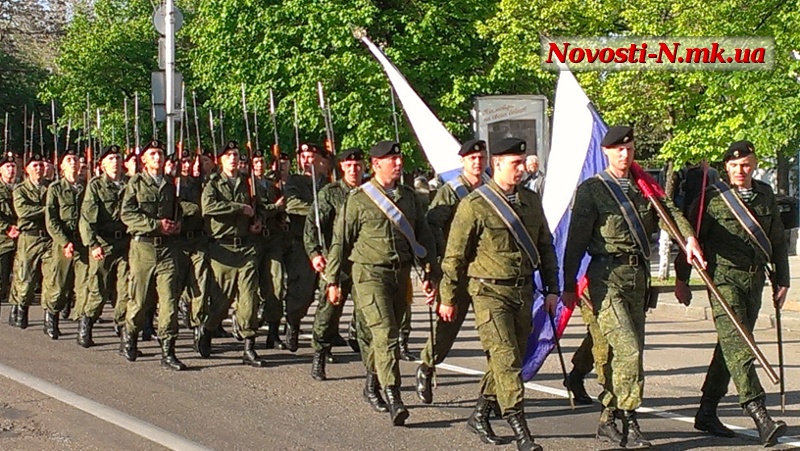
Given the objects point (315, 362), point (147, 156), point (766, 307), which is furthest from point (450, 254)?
point (766, 307)

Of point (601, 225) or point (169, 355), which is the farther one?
point (169, 355)

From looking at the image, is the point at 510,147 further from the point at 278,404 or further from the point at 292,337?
the point at 292,337

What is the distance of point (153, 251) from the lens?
33.7 ft

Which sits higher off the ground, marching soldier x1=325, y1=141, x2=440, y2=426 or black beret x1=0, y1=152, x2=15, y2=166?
black beret x1=0, y1=152, x2=15, y2=166

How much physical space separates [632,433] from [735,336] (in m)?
0.90

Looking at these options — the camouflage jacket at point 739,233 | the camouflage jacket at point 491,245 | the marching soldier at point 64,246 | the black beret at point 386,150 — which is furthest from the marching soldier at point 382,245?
the marching soldier at point 64,246

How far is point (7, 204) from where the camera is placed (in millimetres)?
13961

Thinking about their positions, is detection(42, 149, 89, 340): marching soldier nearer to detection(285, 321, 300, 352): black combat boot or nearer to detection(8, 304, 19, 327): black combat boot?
detection(8, 304, 19, 327): black combat boot

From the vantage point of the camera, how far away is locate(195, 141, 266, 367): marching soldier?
10359 millimetres

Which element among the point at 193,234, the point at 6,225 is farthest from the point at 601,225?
the point at 6,225

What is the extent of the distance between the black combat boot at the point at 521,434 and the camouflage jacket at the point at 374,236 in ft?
5.75

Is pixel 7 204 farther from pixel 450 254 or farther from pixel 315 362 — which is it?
pixel 450 254

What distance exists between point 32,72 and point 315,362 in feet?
119

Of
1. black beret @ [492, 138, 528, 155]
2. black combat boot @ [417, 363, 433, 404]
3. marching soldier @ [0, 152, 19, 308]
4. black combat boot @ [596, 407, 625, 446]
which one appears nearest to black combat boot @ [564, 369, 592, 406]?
black combat boot @ [417, 363, 433, 404]
